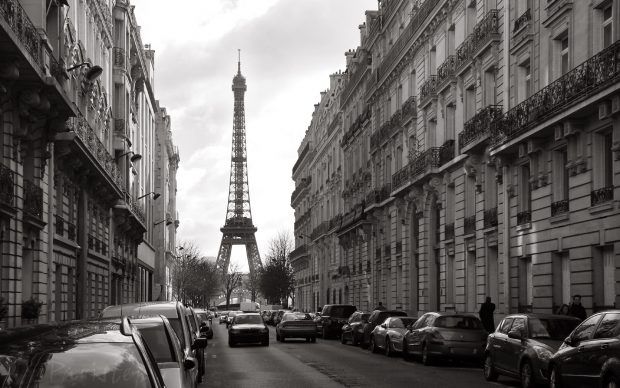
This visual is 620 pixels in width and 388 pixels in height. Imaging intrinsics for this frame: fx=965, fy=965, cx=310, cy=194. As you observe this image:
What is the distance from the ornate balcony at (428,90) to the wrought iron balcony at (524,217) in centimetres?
1190

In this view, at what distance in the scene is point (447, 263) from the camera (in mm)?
39938

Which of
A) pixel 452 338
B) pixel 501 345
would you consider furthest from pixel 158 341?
pixel 452 338

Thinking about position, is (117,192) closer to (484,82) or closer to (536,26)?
(484,82)

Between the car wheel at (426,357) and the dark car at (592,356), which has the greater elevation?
the dark car at (592,356)

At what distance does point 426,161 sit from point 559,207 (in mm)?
14188

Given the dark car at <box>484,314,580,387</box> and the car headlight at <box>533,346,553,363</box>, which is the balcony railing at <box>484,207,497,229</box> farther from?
the car headlight at <box>533,346,553,363</box>

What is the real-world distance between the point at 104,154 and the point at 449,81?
1537 cm

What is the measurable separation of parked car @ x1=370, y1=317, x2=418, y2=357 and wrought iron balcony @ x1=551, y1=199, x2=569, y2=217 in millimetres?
5243

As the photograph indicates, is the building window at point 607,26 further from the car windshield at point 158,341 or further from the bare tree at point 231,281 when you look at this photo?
the bare tree at point 231,281

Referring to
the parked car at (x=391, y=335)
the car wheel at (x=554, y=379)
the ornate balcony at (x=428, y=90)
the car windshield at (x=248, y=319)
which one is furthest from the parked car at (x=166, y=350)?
the ornate balcony at (x=428, y=90)

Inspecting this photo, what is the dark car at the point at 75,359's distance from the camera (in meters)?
6.29

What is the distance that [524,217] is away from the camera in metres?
30.7

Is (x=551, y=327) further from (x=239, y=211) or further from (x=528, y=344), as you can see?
(x=239, y=211)

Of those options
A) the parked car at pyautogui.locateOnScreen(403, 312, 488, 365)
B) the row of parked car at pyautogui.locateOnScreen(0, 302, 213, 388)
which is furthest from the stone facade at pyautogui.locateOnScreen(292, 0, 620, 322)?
the row of parked car at pyautogui.locateOnScreen(0, 302, 213, 388)
